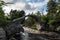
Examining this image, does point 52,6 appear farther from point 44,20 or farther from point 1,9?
point 1,9

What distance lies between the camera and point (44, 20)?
3738 cm

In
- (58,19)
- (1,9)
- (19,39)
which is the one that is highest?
(1,9)

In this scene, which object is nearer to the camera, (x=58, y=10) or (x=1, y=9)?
(x=1, y=9)

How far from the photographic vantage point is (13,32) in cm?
1441

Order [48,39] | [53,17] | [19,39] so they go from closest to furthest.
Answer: [19,39] → [48,39] → [53,17]

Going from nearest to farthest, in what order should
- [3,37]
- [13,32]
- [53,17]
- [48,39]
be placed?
[3,37] < [13,32] < [48,39] < [53,17]

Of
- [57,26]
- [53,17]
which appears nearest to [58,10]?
[53,17]

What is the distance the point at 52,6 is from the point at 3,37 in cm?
3135

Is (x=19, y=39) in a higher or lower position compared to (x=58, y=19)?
higher

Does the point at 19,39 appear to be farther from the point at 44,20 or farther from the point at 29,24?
the point at 29,24

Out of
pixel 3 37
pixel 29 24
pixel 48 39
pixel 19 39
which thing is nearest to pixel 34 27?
pixel 29 24

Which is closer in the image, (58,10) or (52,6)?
(58,10)

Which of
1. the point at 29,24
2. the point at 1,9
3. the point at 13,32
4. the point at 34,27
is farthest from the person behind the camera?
the point at 29,24

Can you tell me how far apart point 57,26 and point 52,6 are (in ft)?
32.6
